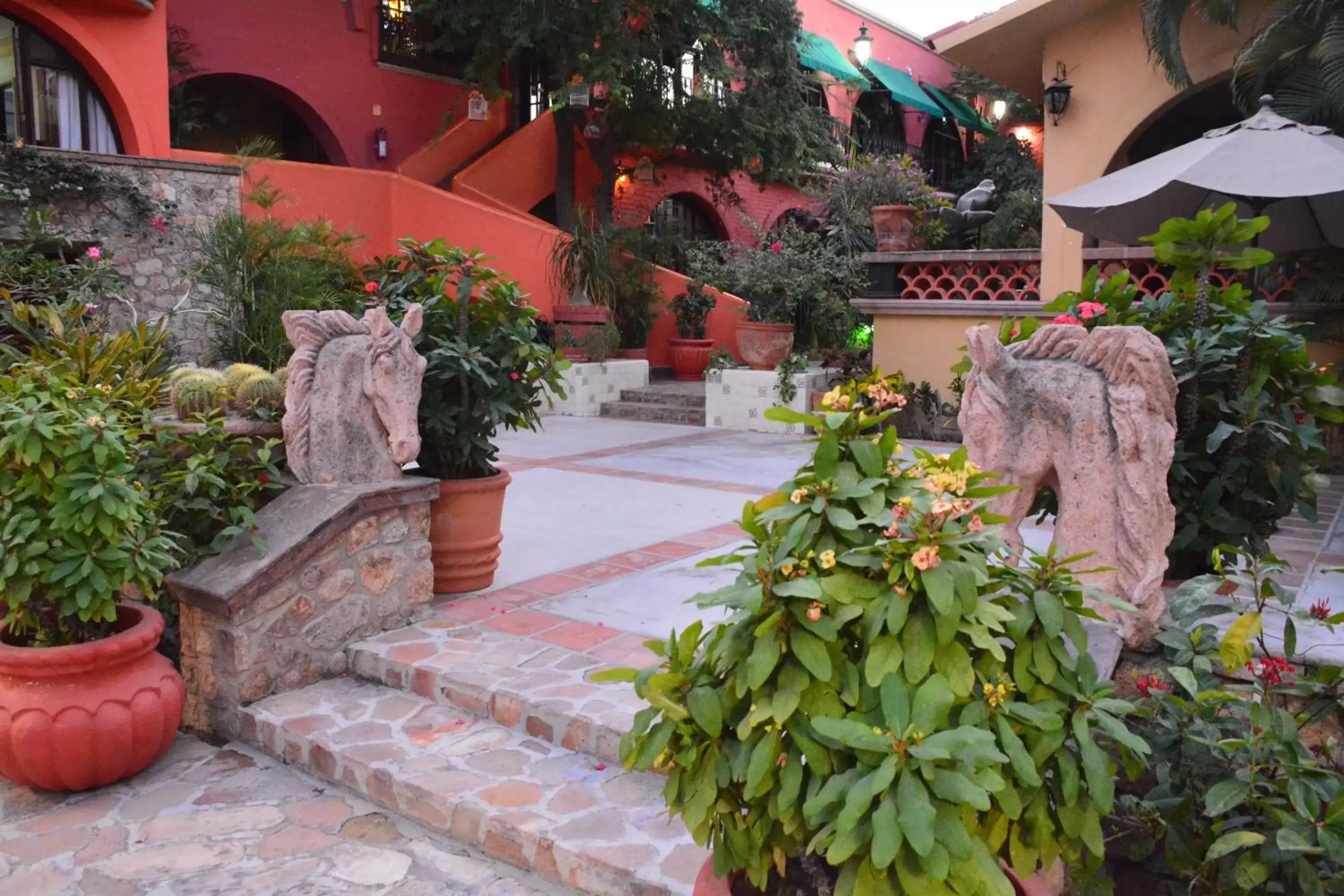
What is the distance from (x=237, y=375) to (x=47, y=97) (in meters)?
9.76

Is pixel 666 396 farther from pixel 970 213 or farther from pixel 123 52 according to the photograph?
pixel 123 52

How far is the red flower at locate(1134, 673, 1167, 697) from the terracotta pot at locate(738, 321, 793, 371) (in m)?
8.32

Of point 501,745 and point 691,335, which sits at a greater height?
point 691,335

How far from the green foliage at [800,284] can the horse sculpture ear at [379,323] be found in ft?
22.9

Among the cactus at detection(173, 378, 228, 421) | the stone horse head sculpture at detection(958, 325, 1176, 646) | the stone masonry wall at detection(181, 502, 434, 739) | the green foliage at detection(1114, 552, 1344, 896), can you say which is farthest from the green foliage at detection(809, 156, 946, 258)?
the green foliage at detection(1114, 552, 1344, 896)

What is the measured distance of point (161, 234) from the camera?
11.8 m

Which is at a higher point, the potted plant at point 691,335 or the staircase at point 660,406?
the potted plant at point 691,335

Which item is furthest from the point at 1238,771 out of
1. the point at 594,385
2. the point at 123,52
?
the point at 123,52

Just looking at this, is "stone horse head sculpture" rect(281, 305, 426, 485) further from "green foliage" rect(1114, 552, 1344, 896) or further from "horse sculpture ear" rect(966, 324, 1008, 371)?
"green foliage" rect(1114, 552, 1344, 896)

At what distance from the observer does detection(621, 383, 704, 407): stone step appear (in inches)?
476

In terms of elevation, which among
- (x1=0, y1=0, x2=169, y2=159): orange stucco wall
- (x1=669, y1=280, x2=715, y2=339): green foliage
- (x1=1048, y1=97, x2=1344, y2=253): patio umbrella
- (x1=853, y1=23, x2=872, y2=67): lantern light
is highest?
(x1=853, y1=23, x2=872, y2=67): lantern light

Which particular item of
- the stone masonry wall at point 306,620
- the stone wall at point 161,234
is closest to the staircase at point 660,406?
the stone wall at point 161,234

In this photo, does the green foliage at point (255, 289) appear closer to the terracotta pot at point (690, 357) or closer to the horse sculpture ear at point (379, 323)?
the terracotta pot at point (690, 357)

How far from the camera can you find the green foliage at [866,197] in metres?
11.4
